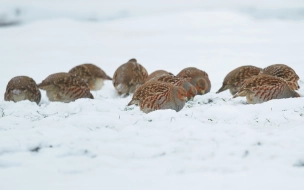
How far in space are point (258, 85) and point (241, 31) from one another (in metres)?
9.59

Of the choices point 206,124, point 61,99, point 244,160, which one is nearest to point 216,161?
point 244,160

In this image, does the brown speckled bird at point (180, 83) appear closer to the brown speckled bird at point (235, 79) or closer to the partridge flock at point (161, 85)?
the partridge flock at point (161, 85)

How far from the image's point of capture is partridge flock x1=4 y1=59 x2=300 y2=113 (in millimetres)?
5062

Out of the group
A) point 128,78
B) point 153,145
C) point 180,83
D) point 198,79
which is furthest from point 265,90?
point 128,78

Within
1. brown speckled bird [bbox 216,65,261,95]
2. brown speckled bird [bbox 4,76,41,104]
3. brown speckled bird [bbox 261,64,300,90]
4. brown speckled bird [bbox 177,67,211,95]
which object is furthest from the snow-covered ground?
brown speckled bird [bbox 261,64,300,90]

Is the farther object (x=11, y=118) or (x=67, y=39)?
(x=67, y=39)

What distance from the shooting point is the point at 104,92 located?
25.0 feet

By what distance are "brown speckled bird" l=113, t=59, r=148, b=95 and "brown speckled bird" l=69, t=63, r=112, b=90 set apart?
0.55 metres

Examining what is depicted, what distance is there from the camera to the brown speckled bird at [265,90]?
17.1 ft


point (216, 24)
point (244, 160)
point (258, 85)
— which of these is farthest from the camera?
point (216, 24)

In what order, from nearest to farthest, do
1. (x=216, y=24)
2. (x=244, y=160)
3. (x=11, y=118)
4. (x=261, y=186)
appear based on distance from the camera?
(x=261, y=186) < (x=244, y=160) < (x=11, y=118) < (x=216, y=24)

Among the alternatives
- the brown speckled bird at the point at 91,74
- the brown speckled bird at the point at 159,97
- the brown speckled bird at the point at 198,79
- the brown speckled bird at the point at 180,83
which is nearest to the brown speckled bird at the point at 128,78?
the brown speckled bird at the point at 91,74

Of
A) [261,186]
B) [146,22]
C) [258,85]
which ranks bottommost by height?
[261,186]

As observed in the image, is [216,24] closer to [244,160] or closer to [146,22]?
[146,22]
